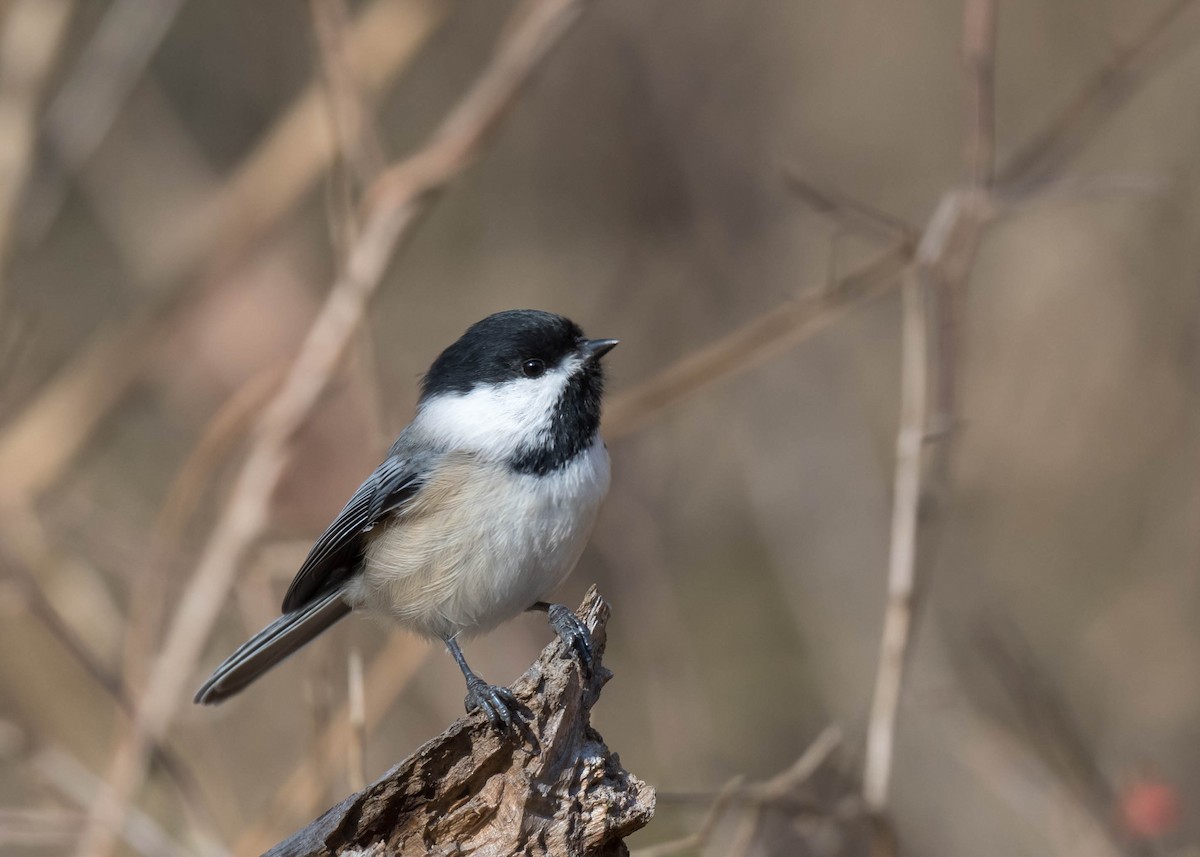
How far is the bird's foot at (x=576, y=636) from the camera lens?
5.10 ft

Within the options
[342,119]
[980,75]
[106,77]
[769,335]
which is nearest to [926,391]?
[769,335]

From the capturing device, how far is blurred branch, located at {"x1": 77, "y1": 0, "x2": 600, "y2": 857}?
2428 mm

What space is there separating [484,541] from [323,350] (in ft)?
2.29

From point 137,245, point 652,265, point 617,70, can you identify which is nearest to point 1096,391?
point 652,265

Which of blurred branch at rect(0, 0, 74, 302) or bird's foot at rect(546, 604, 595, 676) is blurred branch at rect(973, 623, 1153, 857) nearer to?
bird's foot at rect(546, 604, 595, 676)

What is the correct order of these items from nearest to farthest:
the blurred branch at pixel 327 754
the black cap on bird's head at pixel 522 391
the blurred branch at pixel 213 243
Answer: the black cap on bird's head at pixel 522 391 < the blurred branch at pixel 327 754 < the blurred branch at pixel 213 243

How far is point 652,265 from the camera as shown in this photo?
4.02 metres

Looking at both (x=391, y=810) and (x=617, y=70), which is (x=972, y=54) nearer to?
(x=391, y=810)

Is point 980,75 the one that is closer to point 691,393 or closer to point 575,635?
point 691,393

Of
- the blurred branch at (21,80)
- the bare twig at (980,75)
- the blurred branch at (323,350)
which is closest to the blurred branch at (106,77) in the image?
the blurred branch at (21,80)

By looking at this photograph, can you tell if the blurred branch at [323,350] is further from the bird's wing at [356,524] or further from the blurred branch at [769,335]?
the blurred branch at [769,335]

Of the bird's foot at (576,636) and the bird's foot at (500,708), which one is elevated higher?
the bird's foot at (500,708)

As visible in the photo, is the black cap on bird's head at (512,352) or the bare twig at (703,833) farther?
the black cap on bird's head at (512,352)

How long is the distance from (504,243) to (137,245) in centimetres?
132
